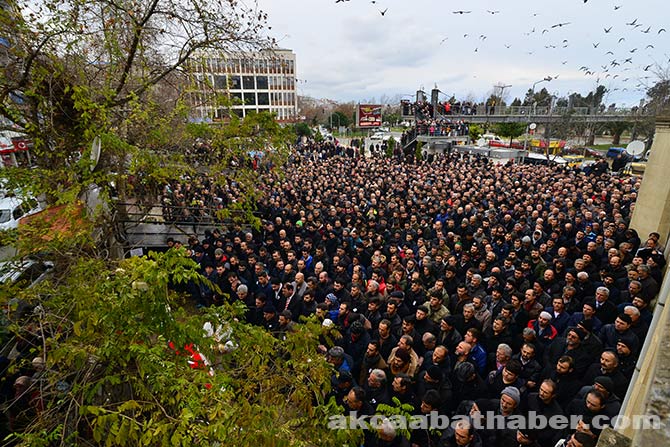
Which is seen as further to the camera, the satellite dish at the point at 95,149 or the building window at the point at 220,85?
the building window at the point at 220,85

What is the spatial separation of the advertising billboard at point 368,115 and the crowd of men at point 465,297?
93.1 ft

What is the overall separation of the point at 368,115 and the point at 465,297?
37631mm

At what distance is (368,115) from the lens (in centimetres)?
4175

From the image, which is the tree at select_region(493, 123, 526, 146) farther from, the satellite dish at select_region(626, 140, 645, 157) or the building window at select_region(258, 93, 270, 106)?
the building window at select_region(258, 93, 270, 106)

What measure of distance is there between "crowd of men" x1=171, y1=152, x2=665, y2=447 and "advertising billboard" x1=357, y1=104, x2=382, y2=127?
28.4 m

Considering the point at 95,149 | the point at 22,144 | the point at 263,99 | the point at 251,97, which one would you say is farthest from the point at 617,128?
the point at 251,97

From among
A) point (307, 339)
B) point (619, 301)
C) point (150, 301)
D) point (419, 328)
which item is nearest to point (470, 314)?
point (419, 328)

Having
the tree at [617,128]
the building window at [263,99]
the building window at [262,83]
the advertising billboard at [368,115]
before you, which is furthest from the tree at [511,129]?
the building window at [263,99]

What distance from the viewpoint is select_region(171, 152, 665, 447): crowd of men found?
4.26 m

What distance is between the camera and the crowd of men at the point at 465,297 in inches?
168

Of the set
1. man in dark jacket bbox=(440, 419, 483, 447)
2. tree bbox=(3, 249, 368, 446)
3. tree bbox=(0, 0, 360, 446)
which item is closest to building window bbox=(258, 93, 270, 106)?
tree bbox=(0, 0, 360, 446)

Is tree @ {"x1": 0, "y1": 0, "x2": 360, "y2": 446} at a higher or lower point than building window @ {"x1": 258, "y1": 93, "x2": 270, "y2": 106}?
lower

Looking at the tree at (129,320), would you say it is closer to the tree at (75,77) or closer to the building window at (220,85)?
the tree at (75,77)

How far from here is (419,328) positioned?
6152 mm
